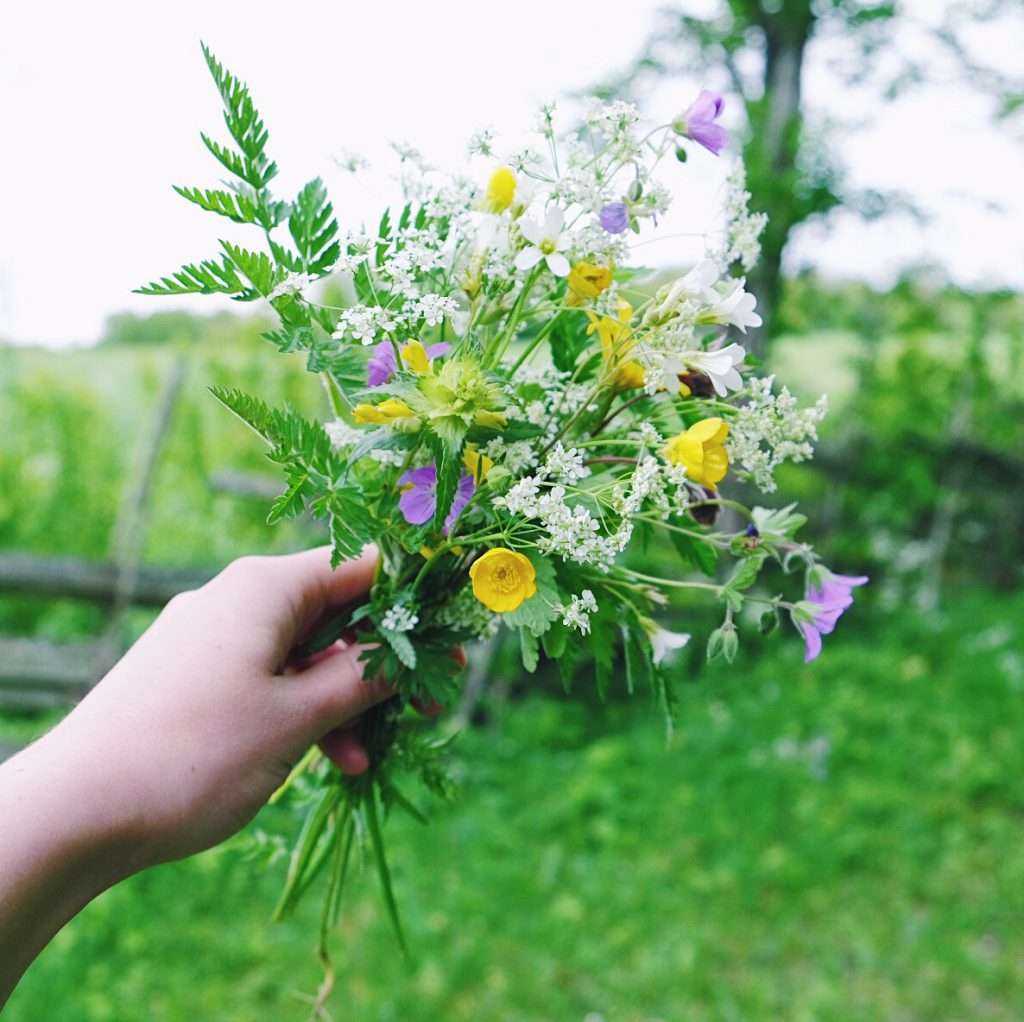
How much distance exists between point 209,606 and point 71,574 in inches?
141

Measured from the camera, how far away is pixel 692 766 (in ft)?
14.1

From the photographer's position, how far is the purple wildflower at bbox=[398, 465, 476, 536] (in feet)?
3.67

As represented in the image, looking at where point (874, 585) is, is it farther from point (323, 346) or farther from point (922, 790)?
point (323, 346)

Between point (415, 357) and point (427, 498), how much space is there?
0.16m

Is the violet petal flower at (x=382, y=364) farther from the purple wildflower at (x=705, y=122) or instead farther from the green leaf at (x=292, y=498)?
the purple wildflower at (x=705, y=122)

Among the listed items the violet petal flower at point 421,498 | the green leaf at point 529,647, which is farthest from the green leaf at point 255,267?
the green leaf at point 529,647

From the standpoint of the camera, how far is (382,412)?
3.50ft

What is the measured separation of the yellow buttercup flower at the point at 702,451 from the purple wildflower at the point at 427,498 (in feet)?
0.74

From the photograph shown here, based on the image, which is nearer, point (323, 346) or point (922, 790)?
point (323, 346)

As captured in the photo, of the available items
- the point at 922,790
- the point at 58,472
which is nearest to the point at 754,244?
the point at 922,790

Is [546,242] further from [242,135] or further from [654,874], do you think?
[654,874]

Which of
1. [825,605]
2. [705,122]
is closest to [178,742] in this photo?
[825,605]

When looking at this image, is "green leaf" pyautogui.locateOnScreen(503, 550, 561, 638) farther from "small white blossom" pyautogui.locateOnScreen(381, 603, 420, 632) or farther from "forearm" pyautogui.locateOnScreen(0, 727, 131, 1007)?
"forearm" pyautogui.locateOnScreen(0, 727, 131, 1007)

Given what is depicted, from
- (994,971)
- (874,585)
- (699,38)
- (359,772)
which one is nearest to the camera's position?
(359,772)
